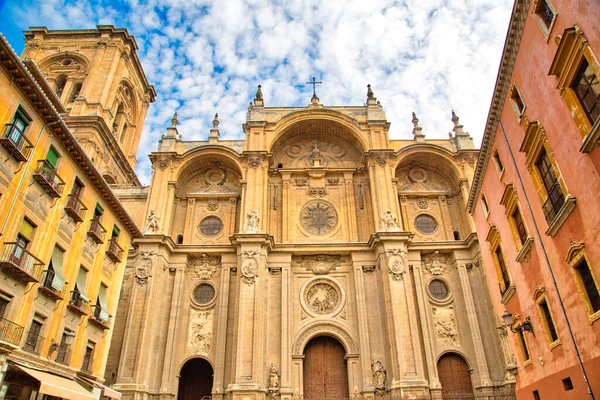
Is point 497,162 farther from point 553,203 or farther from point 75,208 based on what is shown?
point 75,208

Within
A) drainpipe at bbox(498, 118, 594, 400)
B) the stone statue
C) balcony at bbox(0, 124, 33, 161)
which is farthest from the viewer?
the stone statue

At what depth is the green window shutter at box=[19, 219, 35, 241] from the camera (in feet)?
45.7

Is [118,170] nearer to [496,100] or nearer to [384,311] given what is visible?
[384,311]

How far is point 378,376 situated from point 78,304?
15.3m

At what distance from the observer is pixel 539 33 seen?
11.8 metres

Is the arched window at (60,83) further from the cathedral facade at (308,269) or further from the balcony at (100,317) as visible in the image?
the balcony at (100,317)

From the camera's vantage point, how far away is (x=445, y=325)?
2522 cm

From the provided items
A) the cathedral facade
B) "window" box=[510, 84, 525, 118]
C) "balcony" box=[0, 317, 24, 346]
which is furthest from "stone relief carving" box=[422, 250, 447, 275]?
"balcony" box=[0, 317, 24, 346]

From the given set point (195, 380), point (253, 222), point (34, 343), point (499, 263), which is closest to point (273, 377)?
point (195, 380)

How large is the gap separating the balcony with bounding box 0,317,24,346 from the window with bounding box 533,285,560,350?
16059mm

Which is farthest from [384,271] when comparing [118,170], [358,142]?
[118,170]

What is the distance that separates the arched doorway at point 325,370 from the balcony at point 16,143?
57.9 ft

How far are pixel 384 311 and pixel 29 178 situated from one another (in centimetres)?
1872

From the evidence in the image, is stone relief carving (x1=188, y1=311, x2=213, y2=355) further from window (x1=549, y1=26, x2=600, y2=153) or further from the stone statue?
window (x1=549, y1=26, x2=600, y2=153)
